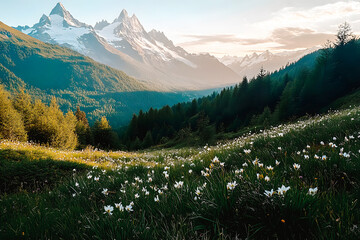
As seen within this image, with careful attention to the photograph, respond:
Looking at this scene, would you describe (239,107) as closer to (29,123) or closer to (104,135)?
→ (104,135)

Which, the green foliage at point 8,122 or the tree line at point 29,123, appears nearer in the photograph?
the green foliage at point 8,122

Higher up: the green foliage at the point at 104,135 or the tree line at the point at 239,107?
the tree line at the point at 239,107

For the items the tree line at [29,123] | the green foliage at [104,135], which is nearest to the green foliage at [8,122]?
the tree line at [29,123]

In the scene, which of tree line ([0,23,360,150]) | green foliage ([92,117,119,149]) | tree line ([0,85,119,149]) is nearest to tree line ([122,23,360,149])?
tree line ([0,23,360,150])

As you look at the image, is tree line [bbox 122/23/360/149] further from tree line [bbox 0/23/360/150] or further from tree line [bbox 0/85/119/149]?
tree line [bbox 0/85/119/149]

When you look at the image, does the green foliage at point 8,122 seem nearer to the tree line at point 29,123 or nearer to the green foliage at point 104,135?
the tree line at point 29,123

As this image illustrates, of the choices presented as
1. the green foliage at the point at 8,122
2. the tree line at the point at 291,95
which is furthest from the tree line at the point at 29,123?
the tree line at the point at 291,95

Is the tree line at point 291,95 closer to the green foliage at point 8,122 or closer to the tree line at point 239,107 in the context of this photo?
the tree line at point 239,107

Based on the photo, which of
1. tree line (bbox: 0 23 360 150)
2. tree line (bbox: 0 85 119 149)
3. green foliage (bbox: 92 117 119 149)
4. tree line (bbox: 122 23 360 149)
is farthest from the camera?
green foliage (bbox: 92 117 119 149)

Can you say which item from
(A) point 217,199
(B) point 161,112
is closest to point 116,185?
(A) point 217,199

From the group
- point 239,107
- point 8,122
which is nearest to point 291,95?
point 239,107

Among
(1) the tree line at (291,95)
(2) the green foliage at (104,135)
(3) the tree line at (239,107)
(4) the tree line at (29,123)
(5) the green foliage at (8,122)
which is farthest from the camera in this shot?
(2) the green foliage at (104,135)

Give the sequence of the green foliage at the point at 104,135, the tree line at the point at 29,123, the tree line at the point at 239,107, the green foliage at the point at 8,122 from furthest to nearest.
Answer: the green foliage at the point at 104,135 → the tree line at the point at 239,107 → the tree line at the point at 29,123 → the green foliage at the point at 8,122

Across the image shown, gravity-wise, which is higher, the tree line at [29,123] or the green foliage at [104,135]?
the tree line at [29,123]
